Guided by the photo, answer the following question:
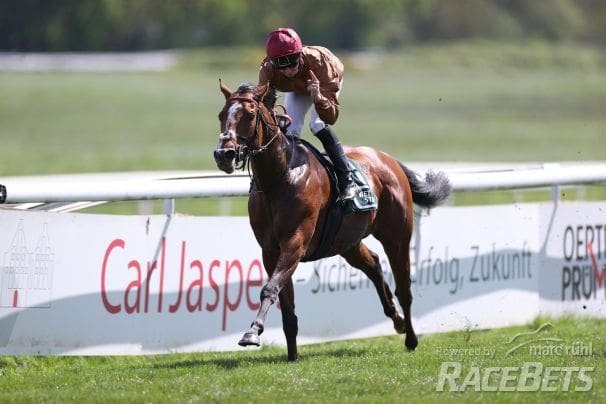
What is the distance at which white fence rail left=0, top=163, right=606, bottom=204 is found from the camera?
7.32 metres

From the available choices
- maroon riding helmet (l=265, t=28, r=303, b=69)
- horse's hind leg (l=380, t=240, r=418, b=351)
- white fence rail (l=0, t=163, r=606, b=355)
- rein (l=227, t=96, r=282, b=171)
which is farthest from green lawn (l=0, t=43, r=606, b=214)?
rein (l=227, t=96, r=282, b=171)

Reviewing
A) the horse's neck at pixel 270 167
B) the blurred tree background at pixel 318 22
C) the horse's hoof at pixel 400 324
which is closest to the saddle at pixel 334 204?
the horse's neck at pixel 270 167

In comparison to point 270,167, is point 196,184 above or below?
below

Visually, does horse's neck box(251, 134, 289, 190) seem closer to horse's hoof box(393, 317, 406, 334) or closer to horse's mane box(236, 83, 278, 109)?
horse's mane box(236, 83, 278, 109)

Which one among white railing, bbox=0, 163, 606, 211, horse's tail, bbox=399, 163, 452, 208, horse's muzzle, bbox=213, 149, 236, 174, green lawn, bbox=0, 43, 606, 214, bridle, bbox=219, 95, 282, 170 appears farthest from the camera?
green lawn, bbox=0, 43, 606, 214

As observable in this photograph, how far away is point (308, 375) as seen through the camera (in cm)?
671

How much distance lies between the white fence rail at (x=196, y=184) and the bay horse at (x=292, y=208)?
2.85 ft

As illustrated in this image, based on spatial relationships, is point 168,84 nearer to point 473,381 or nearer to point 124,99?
point 124,99

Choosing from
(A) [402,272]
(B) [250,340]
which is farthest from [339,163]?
(B) [250,340]

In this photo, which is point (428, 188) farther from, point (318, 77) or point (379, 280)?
point (318, 77)

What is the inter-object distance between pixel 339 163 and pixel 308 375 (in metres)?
1.62

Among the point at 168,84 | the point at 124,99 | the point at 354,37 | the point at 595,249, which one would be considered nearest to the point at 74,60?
the point at 168,84

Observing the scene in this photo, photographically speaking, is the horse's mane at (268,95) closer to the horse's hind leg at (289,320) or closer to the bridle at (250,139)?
the bridle at (250,139)

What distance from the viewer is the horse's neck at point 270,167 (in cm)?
720
